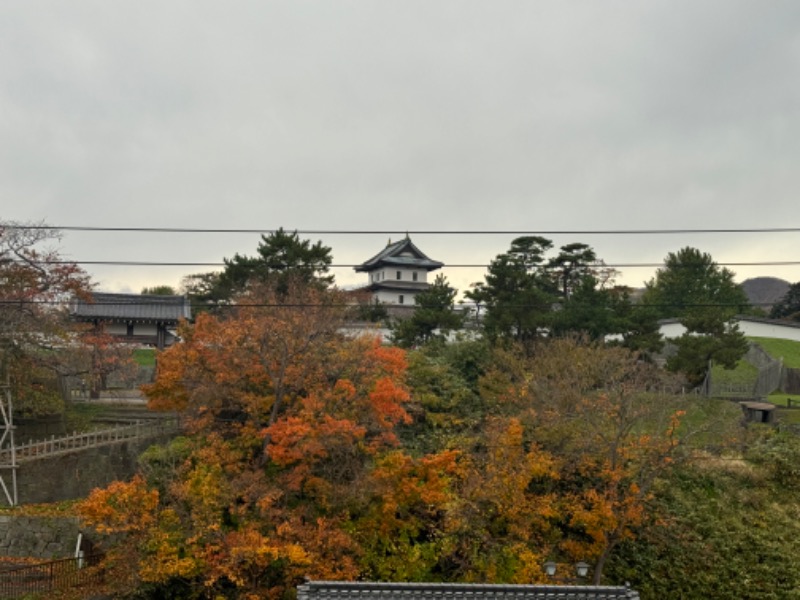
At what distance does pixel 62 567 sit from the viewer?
631 inches

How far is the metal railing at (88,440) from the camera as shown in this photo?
19.4 m

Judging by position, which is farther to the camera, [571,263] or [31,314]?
[571,263]

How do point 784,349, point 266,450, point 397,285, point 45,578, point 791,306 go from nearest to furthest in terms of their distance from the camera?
point 45,578 < point 266,450 < point 784,349 < point 791,306 < point 397,285

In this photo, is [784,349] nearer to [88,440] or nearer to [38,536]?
[88,440]

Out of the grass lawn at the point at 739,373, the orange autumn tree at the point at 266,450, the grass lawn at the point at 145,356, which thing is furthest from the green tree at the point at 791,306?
the grass lawn at the point at 145,356

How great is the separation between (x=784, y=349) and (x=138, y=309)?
1580 inches

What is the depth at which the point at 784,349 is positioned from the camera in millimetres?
37656


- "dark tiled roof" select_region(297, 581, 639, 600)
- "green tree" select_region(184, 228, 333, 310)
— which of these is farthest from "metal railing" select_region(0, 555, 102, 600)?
"green tree" select_region(184, 228, 333, 310)

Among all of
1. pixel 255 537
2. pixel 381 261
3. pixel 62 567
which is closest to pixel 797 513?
pixel 255 537

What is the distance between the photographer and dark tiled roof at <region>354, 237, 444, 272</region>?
49.6m

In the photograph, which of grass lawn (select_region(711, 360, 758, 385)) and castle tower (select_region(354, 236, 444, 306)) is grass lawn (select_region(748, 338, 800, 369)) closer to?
grass lawn (select_region(711, 360, 758, 385))

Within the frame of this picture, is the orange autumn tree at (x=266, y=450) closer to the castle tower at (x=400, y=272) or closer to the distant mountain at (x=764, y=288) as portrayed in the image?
the castle tower at (x=400, y=272)

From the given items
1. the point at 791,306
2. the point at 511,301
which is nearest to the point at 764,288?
the point at 791,306

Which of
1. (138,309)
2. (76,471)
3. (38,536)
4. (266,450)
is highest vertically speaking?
(138,309)
